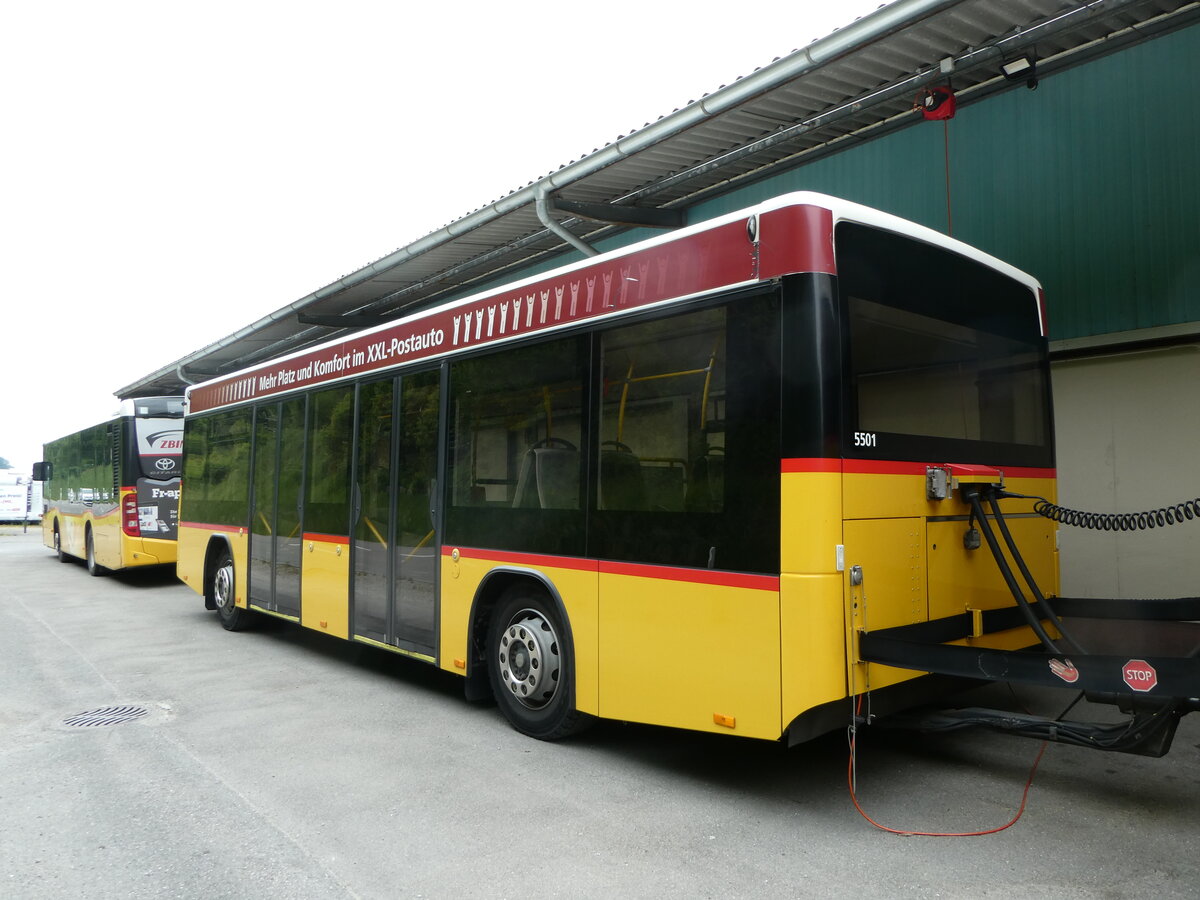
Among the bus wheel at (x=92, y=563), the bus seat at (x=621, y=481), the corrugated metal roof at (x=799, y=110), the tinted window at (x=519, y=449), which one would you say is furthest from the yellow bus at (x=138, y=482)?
the bus seat at (x=621, y=481)

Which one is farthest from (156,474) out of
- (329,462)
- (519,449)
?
(519,449)

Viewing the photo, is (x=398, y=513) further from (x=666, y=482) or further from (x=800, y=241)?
(x=800, y=241)

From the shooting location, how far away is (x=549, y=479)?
5.53m

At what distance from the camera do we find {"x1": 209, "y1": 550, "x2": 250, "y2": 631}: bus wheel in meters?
9.98

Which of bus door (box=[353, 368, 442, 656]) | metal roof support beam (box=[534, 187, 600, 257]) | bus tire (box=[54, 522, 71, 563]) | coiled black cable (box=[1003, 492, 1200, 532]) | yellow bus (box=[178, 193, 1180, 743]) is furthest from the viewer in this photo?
bus tire (box=[54, 522, 71, 563])

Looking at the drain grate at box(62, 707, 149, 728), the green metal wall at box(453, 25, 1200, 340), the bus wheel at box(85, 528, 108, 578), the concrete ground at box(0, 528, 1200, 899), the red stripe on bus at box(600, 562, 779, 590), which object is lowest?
the concrete ground at box(0, 528, 1200, 899)

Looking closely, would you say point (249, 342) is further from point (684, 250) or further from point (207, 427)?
point (684, 250)

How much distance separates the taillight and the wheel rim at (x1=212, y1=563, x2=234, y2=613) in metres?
5.24

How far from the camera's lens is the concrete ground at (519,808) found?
361cm

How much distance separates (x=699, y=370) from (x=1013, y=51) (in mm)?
4682

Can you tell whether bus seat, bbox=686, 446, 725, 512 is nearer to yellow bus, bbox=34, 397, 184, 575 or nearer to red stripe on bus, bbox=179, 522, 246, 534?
red stripe on bus, bbox=179, 522, 246, 534

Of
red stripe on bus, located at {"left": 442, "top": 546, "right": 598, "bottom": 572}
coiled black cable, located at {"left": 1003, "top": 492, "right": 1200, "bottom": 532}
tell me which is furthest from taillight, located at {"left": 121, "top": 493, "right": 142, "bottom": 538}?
coiled black cable, located at {"left": 1003, "top": 492, "right": 1200, "bottom": 532}

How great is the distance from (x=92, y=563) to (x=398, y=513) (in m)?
13.1

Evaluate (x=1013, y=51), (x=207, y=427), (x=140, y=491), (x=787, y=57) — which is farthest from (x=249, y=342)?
(x=1013, y=51)
